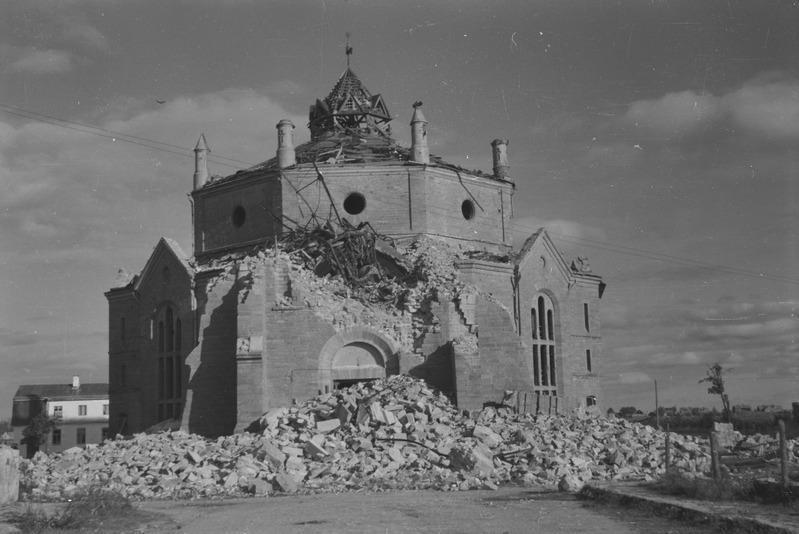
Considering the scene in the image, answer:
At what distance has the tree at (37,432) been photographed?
56.4 meters

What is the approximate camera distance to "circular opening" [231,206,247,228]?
1401 inches

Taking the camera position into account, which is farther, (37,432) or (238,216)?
(37,432)

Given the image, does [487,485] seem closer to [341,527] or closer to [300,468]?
[300,468]

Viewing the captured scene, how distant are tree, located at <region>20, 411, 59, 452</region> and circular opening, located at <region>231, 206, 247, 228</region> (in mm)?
28462

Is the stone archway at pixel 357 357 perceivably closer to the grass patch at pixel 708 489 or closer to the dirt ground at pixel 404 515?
the dirt ground at pixel 404 515

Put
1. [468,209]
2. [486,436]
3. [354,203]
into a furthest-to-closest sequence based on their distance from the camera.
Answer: [468,209] → [354,203] → [486,436]

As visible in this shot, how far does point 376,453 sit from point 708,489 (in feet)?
29.9

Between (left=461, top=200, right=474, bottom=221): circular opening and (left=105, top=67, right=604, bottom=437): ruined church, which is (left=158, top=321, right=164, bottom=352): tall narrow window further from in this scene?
(left=461, top=200, right=474, bottom=221): circular opening

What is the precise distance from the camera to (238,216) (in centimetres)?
3581

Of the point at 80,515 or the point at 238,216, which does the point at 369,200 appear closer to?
the point at 238,216

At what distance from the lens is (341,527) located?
13.7 m

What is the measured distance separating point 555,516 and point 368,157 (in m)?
22.9

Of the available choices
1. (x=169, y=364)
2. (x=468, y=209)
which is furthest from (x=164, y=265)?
(x=468, y=209)

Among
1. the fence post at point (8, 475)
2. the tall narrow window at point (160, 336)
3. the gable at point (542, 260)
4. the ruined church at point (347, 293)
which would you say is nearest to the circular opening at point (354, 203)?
the ruined church at point (347, 293)
